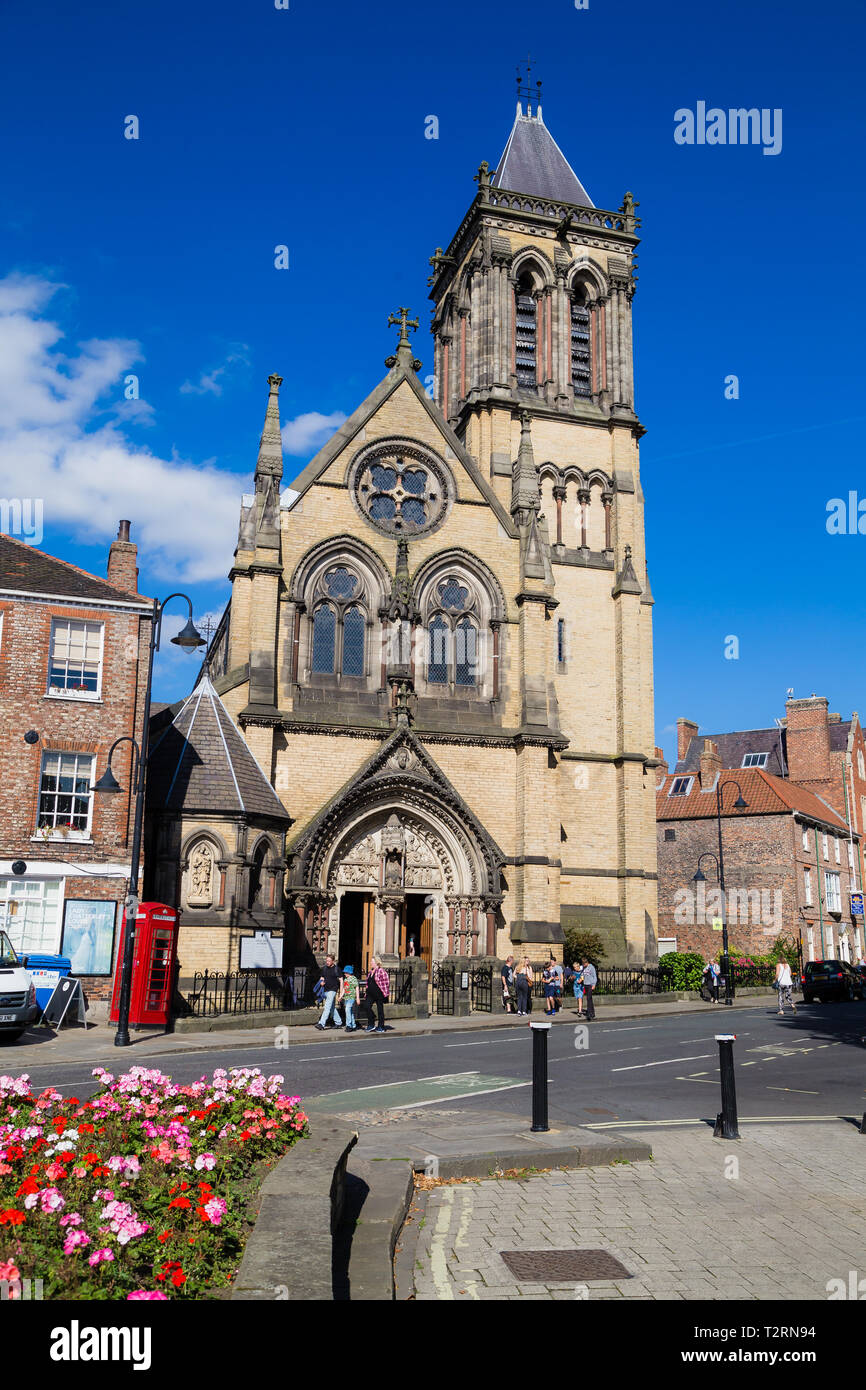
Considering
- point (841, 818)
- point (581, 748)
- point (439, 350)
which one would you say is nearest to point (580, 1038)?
point (581, 748)

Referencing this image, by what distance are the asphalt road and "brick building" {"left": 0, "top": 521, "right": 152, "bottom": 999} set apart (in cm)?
599

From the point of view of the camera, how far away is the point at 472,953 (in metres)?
33.3

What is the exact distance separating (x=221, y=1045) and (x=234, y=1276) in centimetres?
1611

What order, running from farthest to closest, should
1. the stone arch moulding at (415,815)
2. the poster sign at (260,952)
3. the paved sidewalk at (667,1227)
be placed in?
the stone arch moulding at (415,815), the poster sign at (260,952), the paved sidewalk at (667,1227)

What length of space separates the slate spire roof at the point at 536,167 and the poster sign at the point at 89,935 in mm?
33335

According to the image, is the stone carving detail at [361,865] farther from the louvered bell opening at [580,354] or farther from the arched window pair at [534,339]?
the louvered bell opening at [580,354]

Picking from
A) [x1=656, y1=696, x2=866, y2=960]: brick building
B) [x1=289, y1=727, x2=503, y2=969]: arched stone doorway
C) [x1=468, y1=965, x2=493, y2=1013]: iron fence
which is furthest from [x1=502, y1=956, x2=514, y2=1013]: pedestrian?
[x1=656, y1=696, x2=866, y2=960]: brick building

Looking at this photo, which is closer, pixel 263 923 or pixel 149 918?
pixel 149 918

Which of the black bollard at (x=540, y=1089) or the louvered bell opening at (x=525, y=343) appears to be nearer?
the black bollard at (x=540, y=1089)

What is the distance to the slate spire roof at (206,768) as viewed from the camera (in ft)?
92.3

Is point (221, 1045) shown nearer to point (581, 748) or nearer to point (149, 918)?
point (149, 918)

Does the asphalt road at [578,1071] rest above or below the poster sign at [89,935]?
below

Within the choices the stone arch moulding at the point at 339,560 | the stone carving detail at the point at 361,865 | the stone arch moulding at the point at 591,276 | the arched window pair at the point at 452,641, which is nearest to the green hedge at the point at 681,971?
the stone carving detail at the point at 361,865

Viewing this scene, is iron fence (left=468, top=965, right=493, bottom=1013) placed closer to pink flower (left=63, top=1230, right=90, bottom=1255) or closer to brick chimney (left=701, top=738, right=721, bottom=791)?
pink flower (left=63, top=1230, right=90, bottom=1255)
